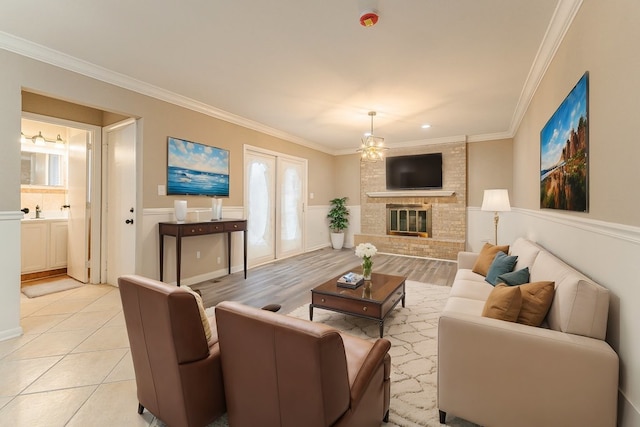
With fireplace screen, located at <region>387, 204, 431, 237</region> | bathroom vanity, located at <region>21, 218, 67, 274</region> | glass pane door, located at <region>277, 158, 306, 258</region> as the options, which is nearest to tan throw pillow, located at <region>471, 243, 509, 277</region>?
fireplace screen, located at <region>387, 204, 431, 237</region>

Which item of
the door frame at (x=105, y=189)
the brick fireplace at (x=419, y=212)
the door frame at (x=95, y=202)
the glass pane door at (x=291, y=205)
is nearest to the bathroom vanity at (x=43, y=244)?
the door frame at (x=95, y=202)

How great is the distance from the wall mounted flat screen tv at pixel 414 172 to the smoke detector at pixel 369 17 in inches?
190

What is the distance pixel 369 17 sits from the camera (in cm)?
210

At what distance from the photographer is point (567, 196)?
6.81 ft

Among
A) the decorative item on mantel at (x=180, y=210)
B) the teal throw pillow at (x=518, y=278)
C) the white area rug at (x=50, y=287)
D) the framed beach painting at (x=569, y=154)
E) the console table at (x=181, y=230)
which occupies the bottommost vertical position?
the white area rug at (x=50, y=287)

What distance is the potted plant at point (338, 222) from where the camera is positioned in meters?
7.39

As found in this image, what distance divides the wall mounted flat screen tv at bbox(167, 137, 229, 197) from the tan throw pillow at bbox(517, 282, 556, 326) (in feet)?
13.2

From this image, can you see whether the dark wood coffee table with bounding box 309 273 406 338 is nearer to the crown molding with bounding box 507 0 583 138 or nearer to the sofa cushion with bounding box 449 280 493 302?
the sofa cushion with bounding box 449 280 493 302

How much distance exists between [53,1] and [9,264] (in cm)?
222

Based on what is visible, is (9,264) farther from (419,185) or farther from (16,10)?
(419,185)

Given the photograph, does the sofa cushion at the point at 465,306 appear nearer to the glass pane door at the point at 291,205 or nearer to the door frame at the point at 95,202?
the glass pane door at the point at 291,205

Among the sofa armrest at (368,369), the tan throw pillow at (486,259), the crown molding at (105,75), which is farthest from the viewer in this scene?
the tan throw pillow at (486,259)

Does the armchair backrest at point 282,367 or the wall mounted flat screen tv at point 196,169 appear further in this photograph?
the wall mounted flat screen tv at point 196,169

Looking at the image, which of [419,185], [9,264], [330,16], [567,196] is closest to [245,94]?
[330,16]
